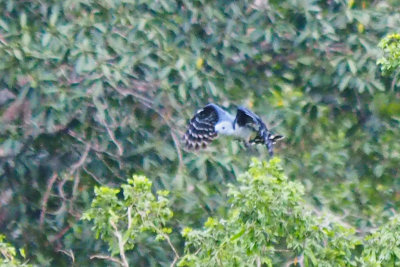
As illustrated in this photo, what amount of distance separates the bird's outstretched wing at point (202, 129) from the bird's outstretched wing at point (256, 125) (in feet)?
0.51

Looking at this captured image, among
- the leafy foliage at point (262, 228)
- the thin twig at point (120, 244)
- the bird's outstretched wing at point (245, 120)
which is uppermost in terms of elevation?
the leafy foliage at point (262, 228)

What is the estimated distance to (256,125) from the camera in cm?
701

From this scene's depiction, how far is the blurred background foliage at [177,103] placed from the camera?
797cm

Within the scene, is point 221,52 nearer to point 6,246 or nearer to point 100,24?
point 100,24

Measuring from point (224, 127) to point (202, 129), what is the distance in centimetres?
15

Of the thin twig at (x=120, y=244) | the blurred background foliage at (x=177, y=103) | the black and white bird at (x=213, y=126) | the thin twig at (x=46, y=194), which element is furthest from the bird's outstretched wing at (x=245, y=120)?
the thin twig at (x=46, y=194)

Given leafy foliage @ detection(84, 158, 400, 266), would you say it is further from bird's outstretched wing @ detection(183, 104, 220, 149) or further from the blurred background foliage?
the blurred background foliage

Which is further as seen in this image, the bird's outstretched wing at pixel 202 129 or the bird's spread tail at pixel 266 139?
the bird's outstretched wing at pixel 202 129

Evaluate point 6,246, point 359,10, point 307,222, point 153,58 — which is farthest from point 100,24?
point 307,222

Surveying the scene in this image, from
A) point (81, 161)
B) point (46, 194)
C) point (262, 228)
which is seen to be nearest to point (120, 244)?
point (262, 228)

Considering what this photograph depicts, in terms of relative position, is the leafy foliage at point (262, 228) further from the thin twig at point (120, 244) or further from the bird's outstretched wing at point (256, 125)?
the bird's outstretched wing at point (256, 125)

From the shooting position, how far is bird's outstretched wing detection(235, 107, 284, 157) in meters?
6.61

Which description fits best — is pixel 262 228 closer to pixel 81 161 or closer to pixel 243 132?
pixel 243 132

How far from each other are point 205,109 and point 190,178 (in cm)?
99
